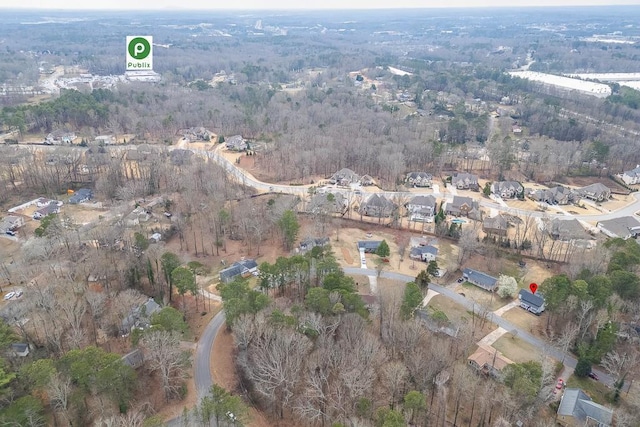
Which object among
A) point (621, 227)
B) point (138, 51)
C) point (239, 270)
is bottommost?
point (239, 270)

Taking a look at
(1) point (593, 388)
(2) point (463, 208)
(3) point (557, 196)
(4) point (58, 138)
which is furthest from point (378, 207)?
(4) point (58, 138)

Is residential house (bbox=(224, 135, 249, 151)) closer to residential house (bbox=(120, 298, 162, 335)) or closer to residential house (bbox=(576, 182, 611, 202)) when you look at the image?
residential house (bbox=(120, 298, 162, 335))

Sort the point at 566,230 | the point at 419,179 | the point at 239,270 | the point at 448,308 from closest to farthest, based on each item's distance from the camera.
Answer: the point at 448,308, the point at 239,270, the point at 566,230, the point at 419,179

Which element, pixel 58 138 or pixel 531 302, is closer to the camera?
pixel 531 302

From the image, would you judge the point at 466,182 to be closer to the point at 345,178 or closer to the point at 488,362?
the point at 345,178

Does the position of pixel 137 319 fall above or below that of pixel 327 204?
below

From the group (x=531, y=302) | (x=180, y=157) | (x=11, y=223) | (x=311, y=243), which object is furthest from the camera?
(x=180, y=157)

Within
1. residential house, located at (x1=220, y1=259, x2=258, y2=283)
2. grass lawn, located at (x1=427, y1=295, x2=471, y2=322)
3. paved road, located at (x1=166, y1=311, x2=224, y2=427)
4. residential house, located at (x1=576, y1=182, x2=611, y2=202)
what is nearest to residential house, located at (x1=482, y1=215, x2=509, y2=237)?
A: grass lawn, located at (x1=427, y1=295, x2=471, y2=322)
